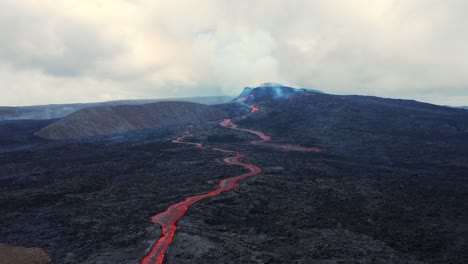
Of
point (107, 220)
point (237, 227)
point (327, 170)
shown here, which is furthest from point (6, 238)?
point (327, 170)

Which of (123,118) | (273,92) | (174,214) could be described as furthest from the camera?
(273,92)

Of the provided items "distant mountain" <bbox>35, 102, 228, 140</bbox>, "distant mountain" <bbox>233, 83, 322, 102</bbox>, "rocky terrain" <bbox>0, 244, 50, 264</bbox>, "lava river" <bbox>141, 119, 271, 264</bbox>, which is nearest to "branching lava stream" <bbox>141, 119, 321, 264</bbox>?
"lava river" <bbox>141, 119, 271, 264</bbox>

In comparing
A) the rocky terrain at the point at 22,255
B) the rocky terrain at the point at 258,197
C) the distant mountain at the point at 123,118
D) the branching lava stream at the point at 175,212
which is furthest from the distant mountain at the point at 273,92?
the rocky terrain at the point at 22,255

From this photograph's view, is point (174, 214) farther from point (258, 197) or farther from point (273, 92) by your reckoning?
point (273, 92)

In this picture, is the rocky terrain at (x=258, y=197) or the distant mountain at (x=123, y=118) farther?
the distant mountain at (x=123, y=118)

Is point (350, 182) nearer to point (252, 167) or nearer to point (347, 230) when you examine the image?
point (252, 167)

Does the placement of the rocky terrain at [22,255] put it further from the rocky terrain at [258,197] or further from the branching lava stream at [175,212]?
the branching lava stream at [175,212]

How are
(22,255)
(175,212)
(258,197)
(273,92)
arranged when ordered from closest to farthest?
(22,255) < (175,212) < (258,197) < (273,92)

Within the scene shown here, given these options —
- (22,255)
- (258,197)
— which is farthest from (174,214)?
(22,255)
